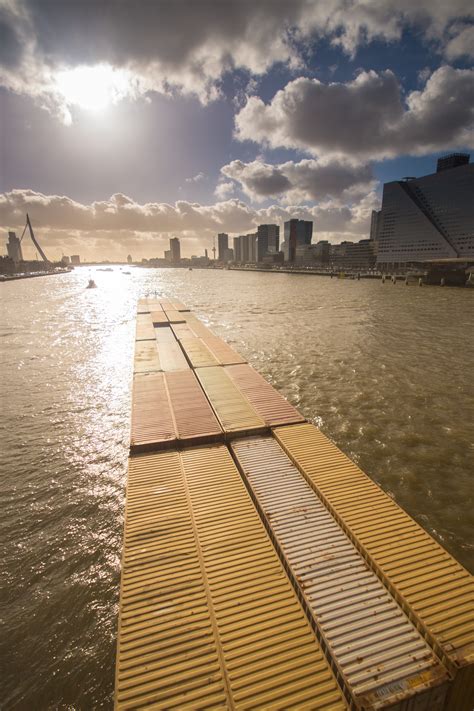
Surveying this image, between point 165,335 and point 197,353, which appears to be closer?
point 197,353

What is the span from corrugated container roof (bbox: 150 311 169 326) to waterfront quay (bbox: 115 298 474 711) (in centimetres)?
4009

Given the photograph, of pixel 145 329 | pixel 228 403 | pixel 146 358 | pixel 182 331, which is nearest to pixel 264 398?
pixel 228 403

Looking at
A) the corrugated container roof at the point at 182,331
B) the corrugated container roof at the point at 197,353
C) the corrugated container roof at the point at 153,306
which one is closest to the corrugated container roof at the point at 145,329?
the corrugated container roof at the point at 182,331

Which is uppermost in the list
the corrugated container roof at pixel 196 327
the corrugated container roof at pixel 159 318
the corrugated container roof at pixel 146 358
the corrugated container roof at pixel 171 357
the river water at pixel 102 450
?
the corrugated container roof at pixel 159 318

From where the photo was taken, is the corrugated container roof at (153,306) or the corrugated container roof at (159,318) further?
the corrugated container roof at (153,306)

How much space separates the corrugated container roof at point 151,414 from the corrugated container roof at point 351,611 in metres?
6.34

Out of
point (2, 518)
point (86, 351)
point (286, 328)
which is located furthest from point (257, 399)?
point (286, 328)

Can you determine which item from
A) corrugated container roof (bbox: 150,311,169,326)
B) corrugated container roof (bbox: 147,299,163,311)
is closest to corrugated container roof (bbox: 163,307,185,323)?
corrugated container roof (bbox: 150,311,169,326)

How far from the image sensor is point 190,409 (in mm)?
20891

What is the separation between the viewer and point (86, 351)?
139ft

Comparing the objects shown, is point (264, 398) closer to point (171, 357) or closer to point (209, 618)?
point (171, 357)

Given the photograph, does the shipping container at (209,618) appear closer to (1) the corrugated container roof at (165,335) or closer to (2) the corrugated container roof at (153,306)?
(1) the corrugated container roof at (165,335)

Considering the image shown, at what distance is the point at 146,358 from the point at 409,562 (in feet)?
92.5

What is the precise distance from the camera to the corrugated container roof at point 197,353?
31344mm
